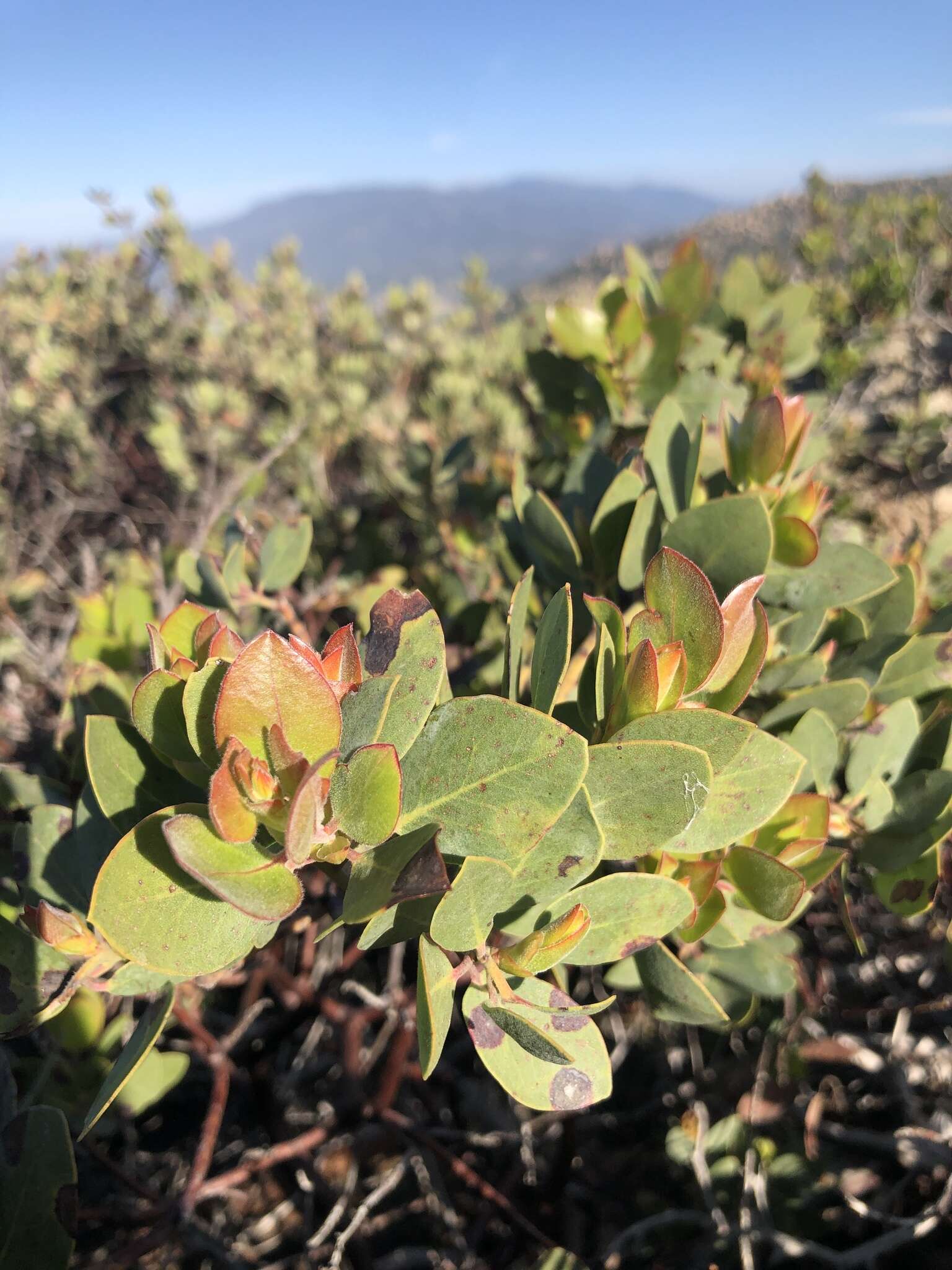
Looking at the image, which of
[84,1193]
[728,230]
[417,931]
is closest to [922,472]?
[417,931]

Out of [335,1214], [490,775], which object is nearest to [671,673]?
[490,775]

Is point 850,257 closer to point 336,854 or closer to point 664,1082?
point 664,1082

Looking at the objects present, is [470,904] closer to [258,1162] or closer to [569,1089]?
[569,1089]

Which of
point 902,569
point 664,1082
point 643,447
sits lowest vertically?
point 664,1082

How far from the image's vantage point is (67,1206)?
720mm

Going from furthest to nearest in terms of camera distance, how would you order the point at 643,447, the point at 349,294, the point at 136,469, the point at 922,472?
the point at 349,294 → the point at 136,469 → the point at 922,472 → the point at 643,447

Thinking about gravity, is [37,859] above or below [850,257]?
below

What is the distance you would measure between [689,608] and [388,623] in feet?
0.87

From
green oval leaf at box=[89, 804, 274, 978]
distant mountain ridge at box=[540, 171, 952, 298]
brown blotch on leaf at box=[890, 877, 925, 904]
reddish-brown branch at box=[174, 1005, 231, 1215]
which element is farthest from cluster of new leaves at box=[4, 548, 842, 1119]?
distant mountain ridge at box=[540, 171, 952, 298]

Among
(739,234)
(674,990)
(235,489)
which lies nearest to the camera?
(674,990)

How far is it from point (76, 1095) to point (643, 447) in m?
1.12

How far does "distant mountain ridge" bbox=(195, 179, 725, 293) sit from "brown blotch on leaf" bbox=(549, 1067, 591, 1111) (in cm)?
3987

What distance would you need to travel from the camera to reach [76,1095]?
979 mm

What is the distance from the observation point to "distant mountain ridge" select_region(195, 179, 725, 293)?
189 feet
